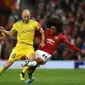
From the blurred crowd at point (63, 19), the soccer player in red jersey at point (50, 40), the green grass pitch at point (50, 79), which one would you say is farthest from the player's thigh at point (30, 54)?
the blurred crowd at point (63, 19)

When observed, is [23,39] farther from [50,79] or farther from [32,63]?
[50,79]

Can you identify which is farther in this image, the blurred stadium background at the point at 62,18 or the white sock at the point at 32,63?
the blurred stadium background at the point at 62,18

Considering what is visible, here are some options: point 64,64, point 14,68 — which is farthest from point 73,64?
point 14,68

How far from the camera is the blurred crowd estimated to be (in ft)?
79.6

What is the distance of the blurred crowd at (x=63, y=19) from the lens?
79.6ft

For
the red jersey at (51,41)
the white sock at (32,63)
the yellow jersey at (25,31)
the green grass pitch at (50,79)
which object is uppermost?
the yellow jersey at (25,31)

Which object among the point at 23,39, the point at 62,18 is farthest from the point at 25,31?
the point at 62,18

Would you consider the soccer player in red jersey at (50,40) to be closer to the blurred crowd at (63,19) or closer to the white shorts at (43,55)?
the white shorts at (43,55)

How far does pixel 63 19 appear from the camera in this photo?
1038 inches

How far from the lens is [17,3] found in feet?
90.3

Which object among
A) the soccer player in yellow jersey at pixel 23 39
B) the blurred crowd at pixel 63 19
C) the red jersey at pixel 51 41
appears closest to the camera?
the red jersey at pixel 51 41

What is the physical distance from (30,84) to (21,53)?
1.03 metres

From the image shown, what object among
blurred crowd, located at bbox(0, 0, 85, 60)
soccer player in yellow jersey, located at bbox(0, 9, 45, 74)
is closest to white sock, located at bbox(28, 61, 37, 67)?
soccer player in yellow jersey, located at bbox(0, 9, 45, 74)

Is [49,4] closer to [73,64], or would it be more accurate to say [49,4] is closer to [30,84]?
[73,64]
